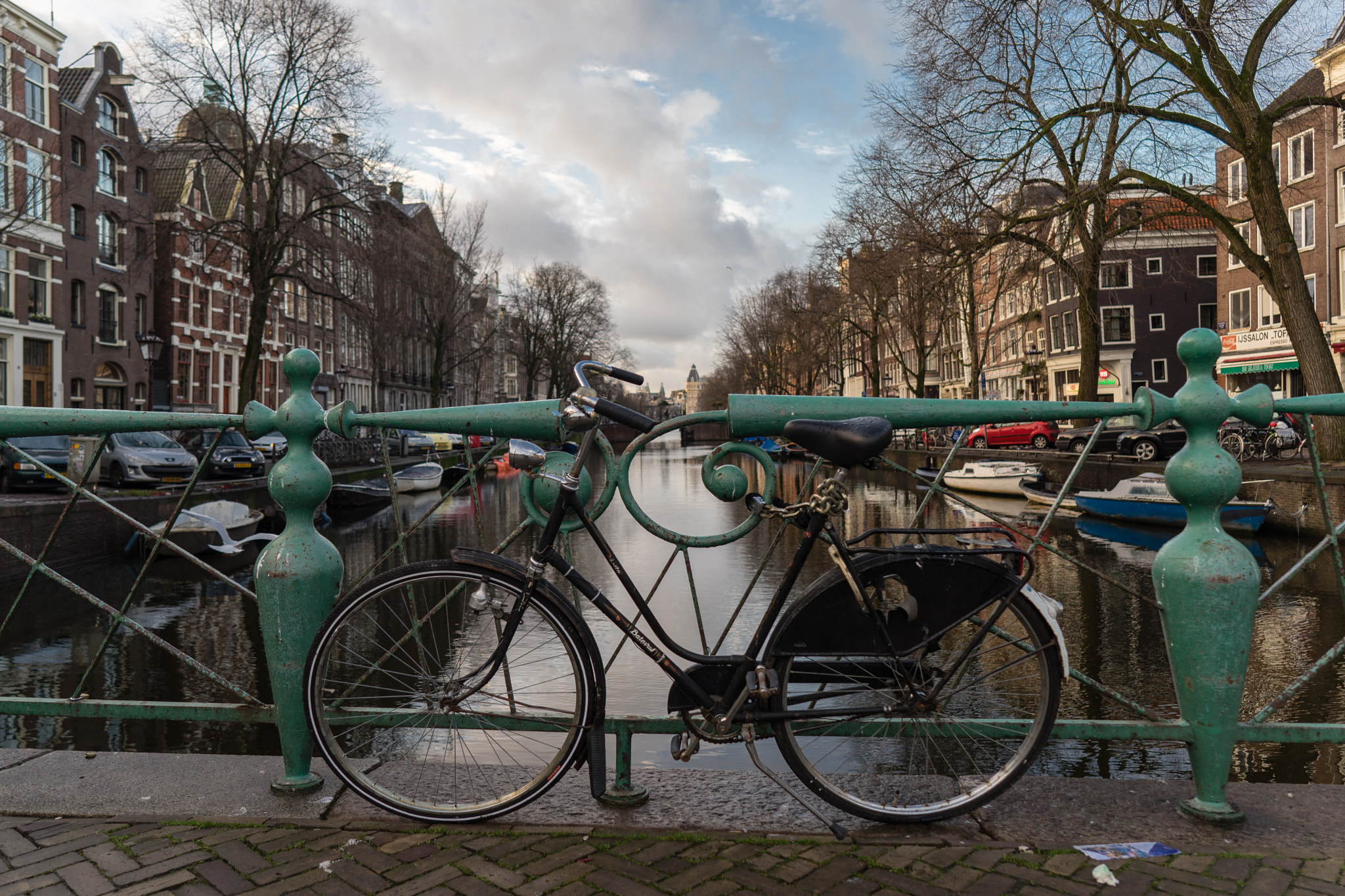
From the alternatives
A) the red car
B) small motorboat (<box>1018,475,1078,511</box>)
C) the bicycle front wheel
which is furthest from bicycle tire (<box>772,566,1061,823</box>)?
the red car

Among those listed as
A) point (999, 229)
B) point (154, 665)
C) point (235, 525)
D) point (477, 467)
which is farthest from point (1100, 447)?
point (477, 467)

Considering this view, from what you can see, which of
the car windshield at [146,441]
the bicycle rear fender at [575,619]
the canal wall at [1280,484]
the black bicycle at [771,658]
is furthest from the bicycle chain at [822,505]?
the car windshield at [146,441]

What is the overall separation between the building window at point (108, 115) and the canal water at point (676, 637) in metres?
26.2

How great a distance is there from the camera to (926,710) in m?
2.60

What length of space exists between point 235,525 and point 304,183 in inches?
523

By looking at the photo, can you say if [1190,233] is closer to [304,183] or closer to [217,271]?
[304,183]

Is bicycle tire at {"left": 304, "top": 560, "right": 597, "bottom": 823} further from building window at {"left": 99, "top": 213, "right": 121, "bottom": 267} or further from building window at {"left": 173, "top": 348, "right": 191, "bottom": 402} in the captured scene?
building window at {"left": 173, "top": 348, "right": 191, "bottom": 402}

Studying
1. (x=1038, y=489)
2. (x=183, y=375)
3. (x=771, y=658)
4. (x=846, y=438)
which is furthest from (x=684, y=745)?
(x=183, y=375)

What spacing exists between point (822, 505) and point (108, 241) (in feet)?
125

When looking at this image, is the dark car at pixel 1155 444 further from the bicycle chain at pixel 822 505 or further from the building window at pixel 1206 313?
the building window at pixel 1206 313

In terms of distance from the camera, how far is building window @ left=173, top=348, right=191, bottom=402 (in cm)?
3884

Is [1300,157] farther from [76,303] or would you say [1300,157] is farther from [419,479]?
[76,303]

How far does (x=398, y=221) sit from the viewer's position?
104 feet

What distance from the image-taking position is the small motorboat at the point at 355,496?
68.3ft
